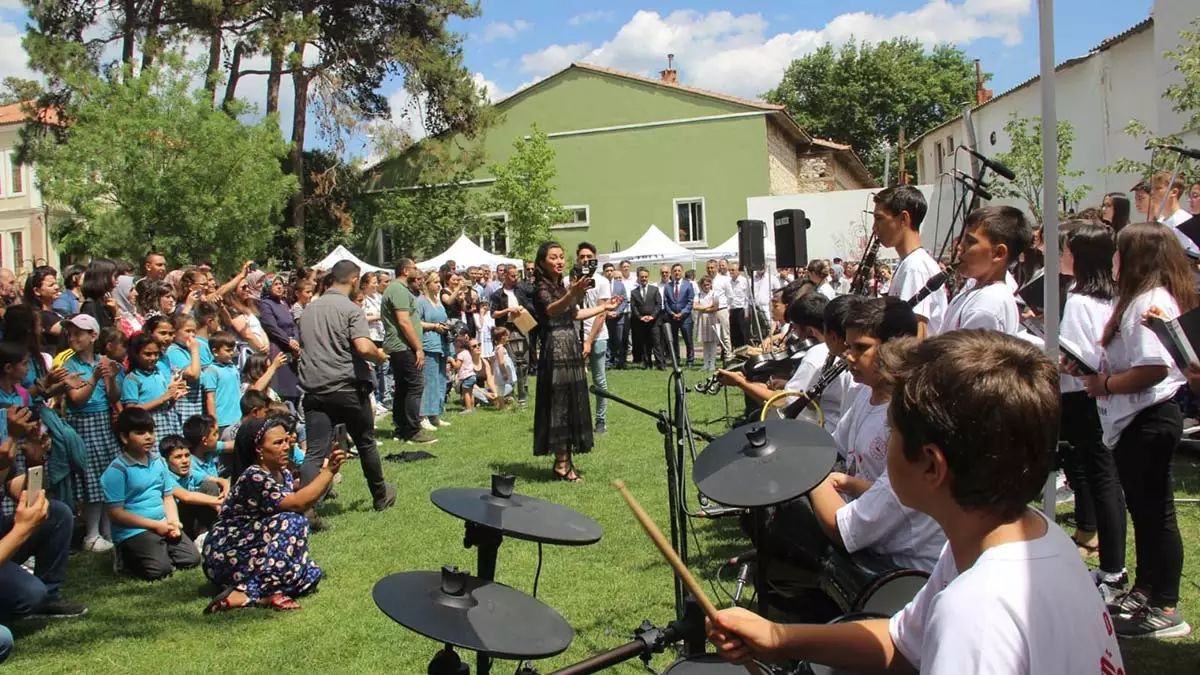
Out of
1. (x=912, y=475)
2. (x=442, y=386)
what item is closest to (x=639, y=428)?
(x=442, y=386)

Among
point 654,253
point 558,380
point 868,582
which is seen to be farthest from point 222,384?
point 654,253

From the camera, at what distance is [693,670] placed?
221cm

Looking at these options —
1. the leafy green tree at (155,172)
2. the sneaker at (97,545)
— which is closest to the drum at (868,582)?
the sneaker at (97,545)

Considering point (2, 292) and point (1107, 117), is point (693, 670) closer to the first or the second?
A: point (2, 292)

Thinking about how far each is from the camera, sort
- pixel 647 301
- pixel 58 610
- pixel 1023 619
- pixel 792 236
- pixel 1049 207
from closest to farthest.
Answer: pixel 1023 619, pixel 1049 207, pixel 58 610, pixel 792 236, pixel 647 301

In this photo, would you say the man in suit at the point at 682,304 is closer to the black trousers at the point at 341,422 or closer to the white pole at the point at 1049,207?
the black trousers at the point at 341,422

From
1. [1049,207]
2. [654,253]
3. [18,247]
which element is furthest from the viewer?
[18,247]

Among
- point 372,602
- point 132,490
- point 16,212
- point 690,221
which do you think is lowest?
point 372,602

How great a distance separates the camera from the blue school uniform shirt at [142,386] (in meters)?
6.70

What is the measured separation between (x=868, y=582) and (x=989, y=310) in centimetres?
179

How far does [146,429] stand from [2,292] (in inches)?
161

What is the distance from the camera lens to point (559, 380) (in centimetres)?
809

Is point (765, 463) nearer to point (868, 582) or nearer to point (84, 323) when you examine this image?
point (868, 582)

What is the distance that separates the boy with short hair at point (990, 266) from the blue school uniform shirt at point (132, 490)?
4979mm
